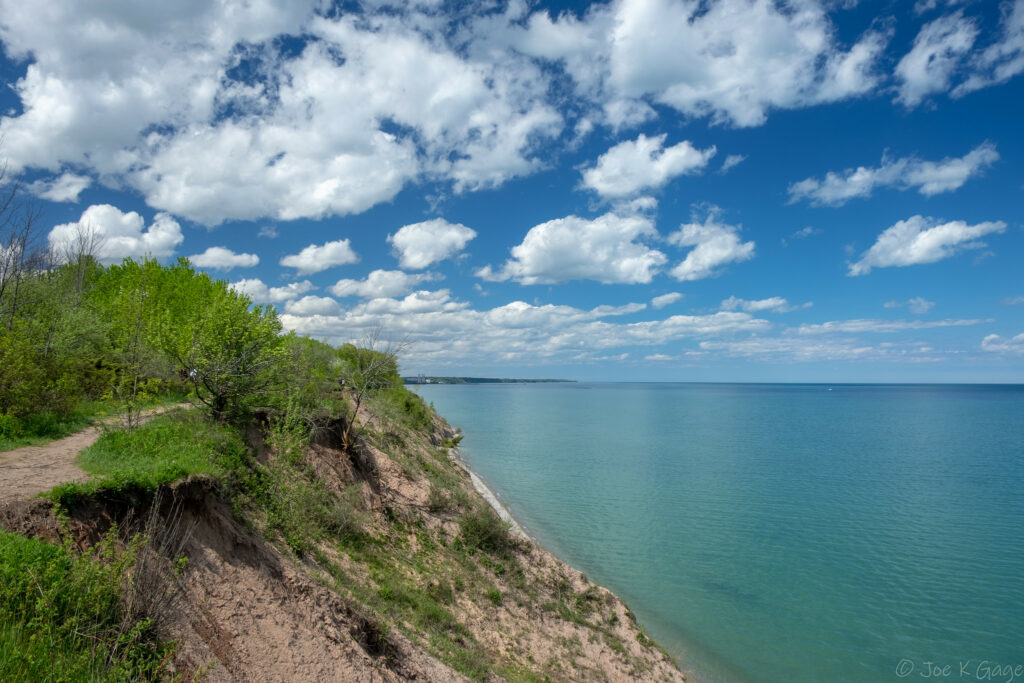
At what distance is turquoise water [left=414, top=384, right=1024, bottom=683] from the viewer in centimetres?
1894

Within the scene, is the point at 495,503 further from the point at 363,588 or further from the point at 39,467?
the point at 39,467

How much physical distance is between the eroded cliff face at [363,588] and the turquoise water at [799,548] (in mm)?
4824

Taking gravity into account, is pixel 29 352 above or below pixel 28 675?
above

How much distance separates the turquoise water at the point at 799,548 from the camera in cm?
1894

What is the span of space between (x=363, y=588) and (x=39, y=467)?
8152 millimetres

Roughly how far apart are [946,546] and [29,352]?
135 feet

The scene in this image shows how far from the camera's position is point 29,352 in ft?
55.6

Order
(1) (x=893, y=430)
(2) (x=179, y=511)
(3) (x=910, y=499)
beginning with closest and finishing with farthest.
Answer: (2) (x=179, y=511), (3) (x=910, y=499), (1) (x=893, y=430)

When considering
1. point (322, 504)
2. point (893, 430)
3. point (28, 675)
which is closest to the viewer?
A: point (28, 675)

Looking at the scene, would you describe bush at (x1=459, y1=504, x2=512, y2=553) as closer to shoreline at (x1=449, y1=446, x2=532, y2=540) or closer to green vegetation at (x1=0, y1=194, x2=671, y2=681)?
green vegetation at (x1=0, y1=194, x2=671, y2=681)

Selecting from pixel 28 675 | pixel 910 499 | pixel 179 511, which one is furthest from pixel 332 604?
pixel 910 499

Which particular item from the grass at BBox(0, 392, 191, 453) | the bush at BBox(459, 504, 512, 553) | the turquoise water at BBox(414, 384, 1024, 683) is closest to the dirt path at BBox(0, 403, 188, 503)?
the grass at BBox(0, 392, 191, 453)

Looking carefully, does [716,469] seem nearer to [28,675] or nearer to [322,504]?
[322,504]

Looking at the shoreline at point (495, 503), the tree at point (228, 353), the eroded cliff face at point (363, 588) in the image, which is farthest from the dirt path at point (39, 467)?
the shoreline at point (495, 503)
